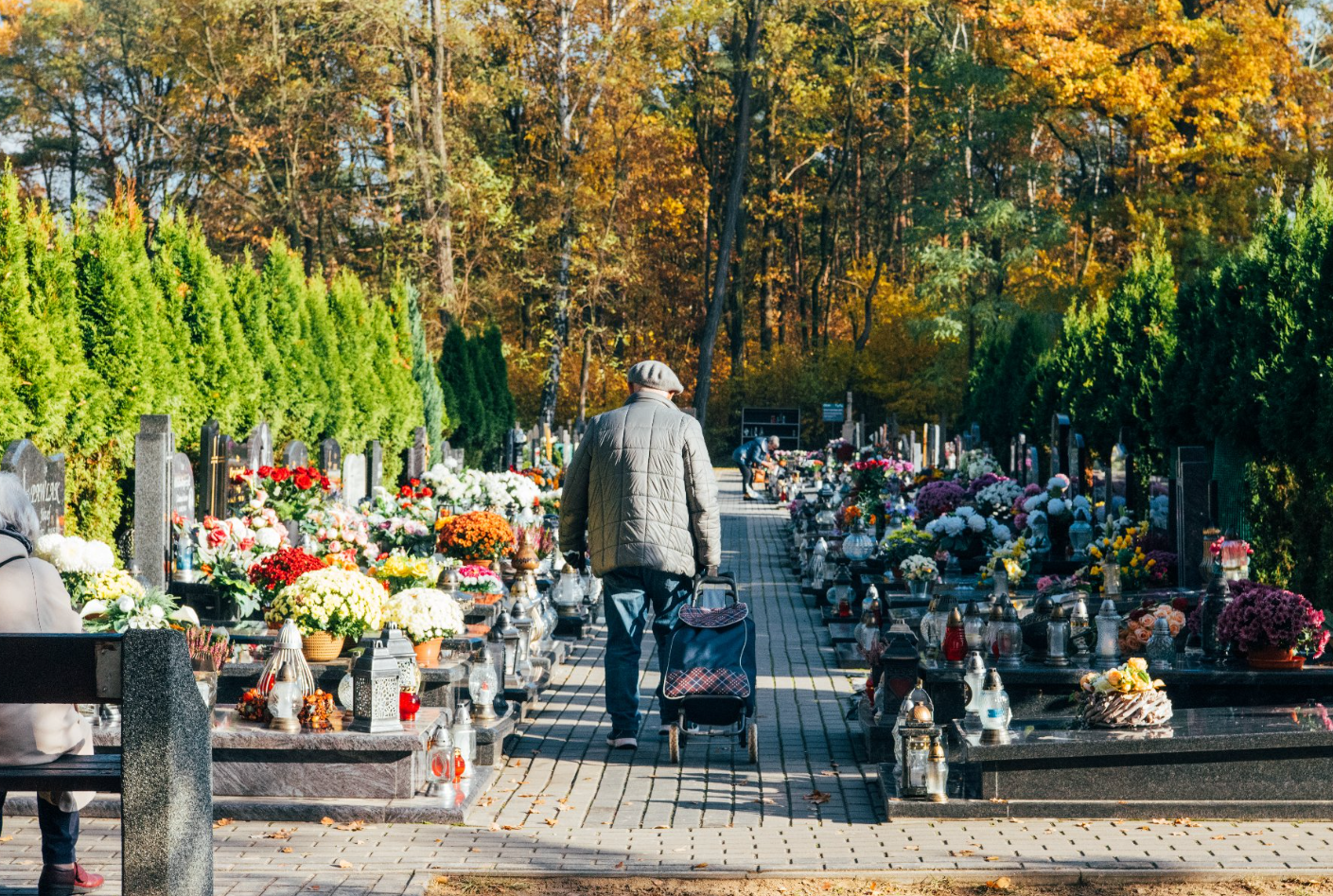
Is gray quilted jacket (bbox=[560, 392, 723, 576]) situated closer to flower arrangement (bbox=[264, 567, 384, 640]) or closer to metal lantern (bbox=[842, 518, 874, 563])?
flower arrangement (bbox=[264, 567, 384, 640])

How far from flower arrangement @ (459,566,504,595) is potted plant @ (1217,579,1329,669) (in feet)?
17.8

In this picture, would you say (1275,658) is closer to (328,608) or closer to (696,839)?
(696,839)

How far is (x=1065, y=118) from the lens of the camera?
38656mm

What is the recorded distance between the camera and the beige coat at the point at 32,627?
4.50m

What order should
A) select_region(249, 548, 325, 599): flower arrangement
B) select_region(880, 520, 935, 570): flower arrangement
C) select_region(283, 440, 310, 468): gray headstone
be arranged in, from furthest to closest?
select_region(283, 440, 310, 468): gray headstone
select_region(880, 520, 935, 570): flower arrangement
select_region(249, 548, 325, 599): flower arrangement

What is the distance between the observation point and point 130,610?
24.9 feet

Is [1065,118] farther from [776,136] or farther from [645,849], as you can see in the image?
[645,849]

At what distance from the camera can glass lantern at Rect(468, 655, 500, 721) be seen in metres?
7.86

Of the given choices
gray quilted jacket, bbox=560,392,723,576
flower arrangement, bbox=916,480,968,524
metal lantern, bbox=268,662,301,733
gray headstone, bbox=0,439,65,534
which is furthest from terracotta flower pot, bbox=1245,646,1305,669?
gray headstone, bbox=0,439,65,534

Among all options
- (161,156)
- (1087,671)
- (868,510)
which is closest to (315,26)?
(161,156)

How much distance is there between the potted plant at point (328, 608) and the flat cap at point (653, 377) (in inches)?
71.6

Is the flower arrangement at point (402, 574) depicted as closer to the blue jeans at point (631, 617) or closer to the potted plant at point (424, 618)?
the potted plant at point (424, 618)

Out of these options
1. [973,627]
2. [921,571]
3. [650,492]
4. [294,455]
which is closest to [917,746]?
[973,627]

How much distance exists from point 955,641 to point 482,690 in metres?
2.46
